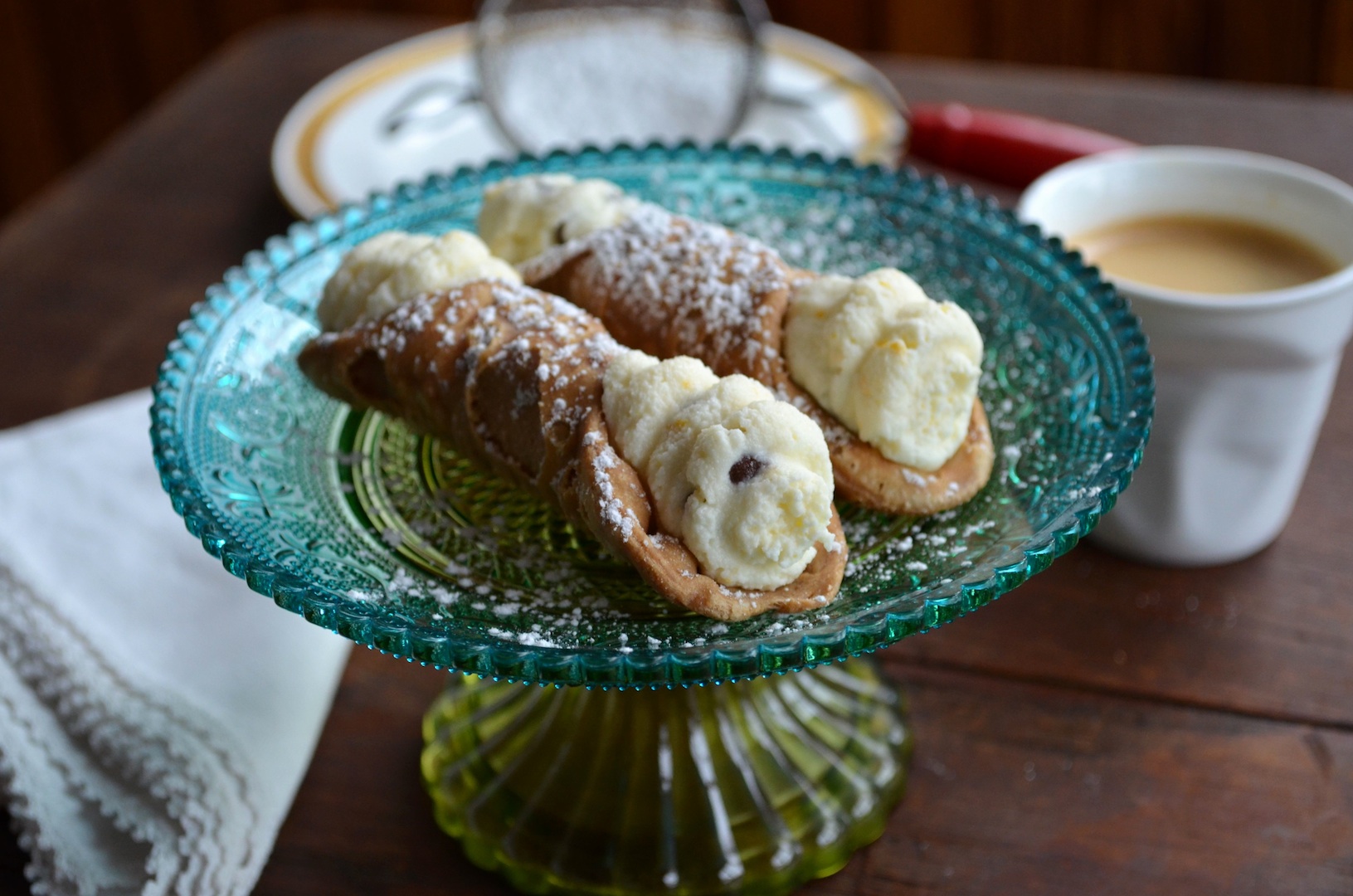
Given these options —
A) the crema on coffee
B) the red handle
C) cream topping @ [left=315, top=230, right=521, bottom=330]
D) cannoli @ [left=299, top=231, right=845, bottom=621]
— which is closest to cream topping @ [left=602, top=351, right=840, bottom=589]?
cannoli @ [left=299, top=231, right=845, bottom=621]

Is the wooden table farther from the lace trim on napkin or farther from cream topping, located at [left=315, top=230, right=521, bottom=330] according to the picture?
cream topping, located at [left=315, top=230, right=521, bottom=330]

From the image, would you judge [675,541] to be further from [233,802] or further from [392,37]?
[392,37]

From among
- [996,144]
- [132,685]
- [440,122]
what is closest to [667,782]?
[132,685]

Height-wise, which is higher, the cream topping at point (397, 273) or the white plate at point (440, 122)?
the cream topping at point (397, 273)

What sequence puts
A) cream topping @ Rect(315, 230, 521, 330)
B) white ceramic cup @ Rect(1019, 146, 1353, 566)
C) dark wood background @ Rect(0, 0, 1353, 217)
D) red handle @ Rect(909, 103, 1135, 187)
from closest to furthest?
1. cream topping @ Rect(315, 230, 521, 330)
2. white ceramic cup @ Rect(1019, 146, 1353, 566)
3. red handle @ Rect(909, 103, 1135, 187)
4. dark wood background @ Rect(0, 0, 1353, 217)

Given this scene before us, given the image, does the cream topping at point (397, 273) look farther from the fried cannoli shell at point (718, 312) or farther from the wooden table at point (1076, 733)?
the wooden table at point (1076, 733)

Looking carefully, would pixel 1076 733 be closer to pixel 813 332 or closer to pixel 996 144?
pixel 813 332

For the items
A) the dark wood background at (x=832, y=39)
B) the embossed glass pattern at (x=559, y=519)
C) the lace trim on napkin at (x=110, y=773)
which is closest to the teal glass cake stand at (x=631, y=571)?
the embossed glass pattern at (x=559, y=519)
